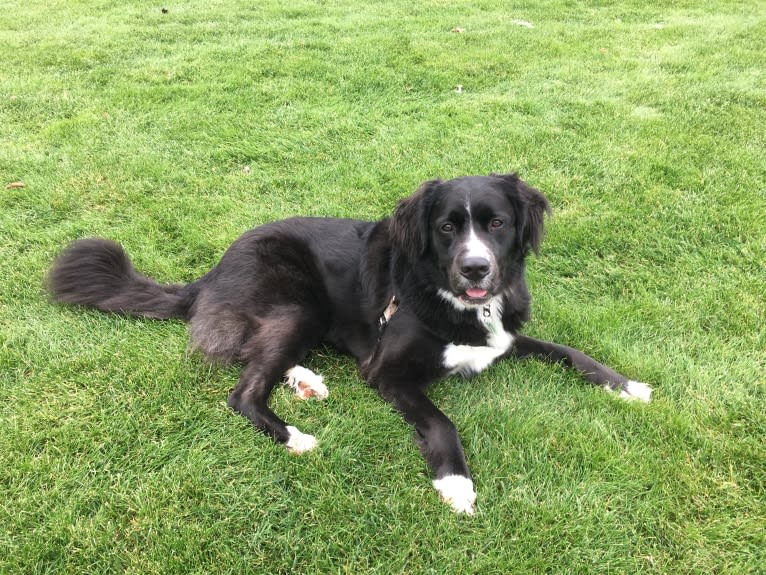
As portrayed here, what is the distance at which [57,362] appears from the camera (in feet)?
9.25

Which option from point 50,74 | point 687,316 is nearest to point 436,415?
point 687,316

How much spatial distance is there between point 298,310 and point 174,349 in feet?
2.30

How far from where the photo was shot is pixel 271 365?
9.02 ft

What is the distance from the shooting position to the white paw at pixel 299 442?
7.80 feet

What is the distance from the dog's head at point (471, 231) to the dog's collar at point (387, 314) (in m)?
0.24

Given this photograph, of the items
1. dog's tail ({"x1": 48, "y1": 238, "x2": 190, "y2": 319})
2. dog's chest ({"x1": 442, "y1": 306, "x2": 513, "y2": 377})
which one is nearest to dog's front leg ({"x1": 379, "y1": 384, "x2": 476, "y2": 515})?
dog's chest ({"x1": 442, "y1": 306, "x2": 513, "y2": 377})

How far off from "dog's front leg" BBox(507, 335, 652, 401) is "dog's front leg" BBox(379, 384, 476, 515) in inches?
26.9

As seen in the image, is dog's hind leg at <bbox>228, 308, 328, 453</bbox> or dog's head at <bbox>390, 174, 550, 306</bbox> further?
dog's head at <bbox>390, 174, 550, 306</bbox>

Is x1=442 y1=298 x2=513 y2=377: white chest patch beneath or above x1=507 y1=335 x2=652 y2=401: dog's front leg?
above

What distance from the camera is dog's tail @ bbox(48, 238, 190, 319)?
3.09 m

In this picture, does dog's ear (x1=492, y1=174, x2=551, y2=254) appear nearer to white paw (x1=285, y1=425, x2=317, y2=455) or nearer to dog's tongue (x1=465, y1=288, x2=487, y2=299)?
dog's tongue (x1=465, y1=288, x2=487, y2=299)

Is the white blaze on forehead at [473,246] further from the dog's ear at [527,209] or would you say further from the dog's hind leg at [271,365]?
the dog's hind leg at [271,365]

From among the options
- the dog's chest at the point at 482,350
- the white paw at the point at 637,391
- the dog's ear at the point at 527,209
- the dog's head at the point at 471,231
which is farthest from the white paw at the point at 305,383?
the white paw at the point at 637,391

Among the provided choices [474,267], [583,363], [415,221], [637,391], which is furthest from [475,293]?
[637,391]
